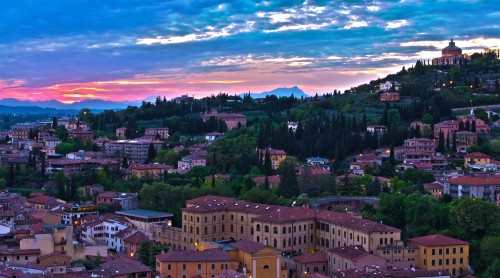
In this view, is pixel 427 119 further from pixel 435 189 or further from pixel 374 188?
pixel 374 188

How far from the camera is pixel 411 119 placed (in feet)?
216

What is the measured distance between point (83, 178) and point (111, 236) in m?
15.9

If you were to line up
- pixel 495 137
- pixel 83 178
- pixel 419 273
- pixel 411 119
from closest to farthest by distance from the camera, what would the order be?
pixel 419 273
pixel 83 178
pixel 495 137
pixel 411 119

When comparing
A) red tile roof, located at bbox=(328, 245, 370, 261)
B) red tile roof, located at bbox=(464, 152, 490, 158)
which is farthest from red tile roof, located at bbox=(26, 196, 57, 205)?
red tile roof, located at bbox=(464, 152, 490, 158)

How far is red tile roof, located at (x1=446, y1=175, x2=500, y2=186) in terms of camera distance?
41375mm

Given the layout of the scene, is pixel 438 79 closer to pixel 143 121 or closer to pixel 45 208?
pixel 143 121

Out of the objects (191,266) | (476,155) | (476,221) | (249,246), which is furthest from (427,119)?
(191,266)

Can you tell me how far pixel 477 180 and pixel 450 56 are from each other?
6648cm

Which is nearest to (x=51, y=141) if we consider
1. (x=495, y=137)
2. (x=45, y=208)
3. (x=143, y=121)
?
(x=143, y=121)

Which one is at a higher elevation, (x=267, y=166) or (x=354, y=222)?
(x=267, y=166)

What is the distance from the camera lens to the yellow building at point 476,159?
50625 millimetres

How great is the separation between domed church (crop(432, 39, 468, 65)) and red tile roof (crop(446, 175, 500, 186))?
2452 inches

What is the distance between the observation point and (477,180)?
137 ft

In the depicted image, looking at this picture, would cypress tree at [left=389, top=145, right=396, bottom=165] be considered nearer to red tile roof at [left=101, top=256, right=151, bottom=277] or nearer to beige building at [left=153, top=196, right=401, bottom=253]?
beige building at [left=153, top=196, right=401, bottom=253]
